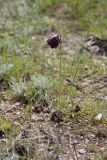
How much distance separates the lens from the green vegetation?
336 centimetres

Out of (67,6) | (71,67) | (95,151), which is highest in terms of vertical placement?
(67,6)

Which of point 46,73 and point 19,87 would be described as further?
point 46,73

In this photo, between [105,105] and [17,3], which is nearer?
[105,105]

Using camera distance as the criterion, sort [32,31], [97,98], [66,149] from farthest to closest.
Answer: [32,31]
[97,98]
[66,149]

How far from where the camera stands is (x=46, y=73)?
4.23 m

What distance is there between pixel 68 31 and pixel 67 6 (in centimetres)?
74

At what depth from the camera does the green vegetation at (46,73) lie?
3.36 meters

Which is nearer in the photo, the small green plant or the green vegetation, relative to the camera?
the green vegetation

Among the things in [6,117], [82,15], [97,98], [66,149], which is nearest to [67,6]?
[82,15]

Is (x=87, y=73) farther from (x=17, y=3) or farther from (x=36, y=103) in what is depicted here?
(x=17, y=3)

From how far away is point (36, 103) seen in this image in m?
3.66

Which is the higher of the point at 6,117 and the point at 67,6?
the point at 67,6

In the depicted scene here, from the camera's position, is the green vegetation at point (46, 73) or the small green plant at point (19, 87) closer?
the green vegetation at point (46, 73)

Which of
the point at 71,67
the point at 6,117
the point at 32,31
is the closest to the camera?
the point at 6,117
